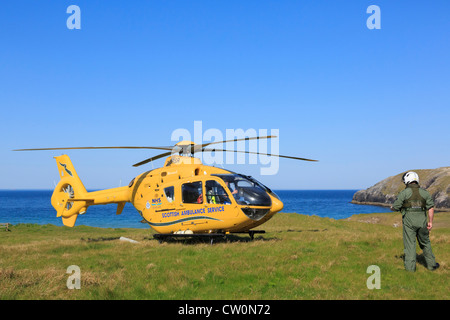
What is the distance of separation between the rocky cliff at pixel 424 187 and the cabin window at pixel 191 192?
332 feet

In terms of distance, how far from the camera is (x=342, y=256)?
37.3 ft

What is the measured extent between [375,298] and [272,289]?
2154 millimetres

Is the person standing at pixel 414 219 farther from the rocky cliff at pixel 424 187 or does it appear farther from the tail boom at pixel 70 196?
the rocky cliff at pixel 424 187

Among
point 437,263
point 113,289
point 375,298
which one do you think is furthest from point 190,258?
point 437,263

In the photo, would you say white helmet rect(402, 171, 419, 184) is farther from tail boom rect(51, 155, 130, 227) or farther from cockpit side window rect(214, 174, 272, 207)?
tail boom rect(51, 155, 130, 227)

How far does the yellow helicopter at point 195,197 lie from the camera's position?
1496cm

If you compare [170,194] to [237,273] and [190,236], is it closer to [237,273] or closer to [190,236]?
[190,236]

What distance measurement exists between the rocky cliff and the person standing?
103 metres

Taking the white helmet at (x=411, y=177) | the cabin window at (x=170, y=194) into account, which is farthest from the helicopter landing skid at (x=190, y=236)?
the white helmet at (x=411, y=177)

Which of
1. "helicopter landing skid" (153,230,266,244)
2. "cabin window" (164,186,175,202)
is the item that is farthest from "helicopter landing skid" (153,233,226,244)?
"cabin window" (164,186,175,202)

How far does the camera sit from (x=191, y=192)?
16.0 metres

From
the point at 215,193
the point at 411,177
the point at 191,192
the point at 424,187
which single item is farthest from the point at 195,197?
the point at 424,187

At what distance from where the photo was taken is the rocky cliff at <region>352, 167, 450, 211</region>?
102 metres
